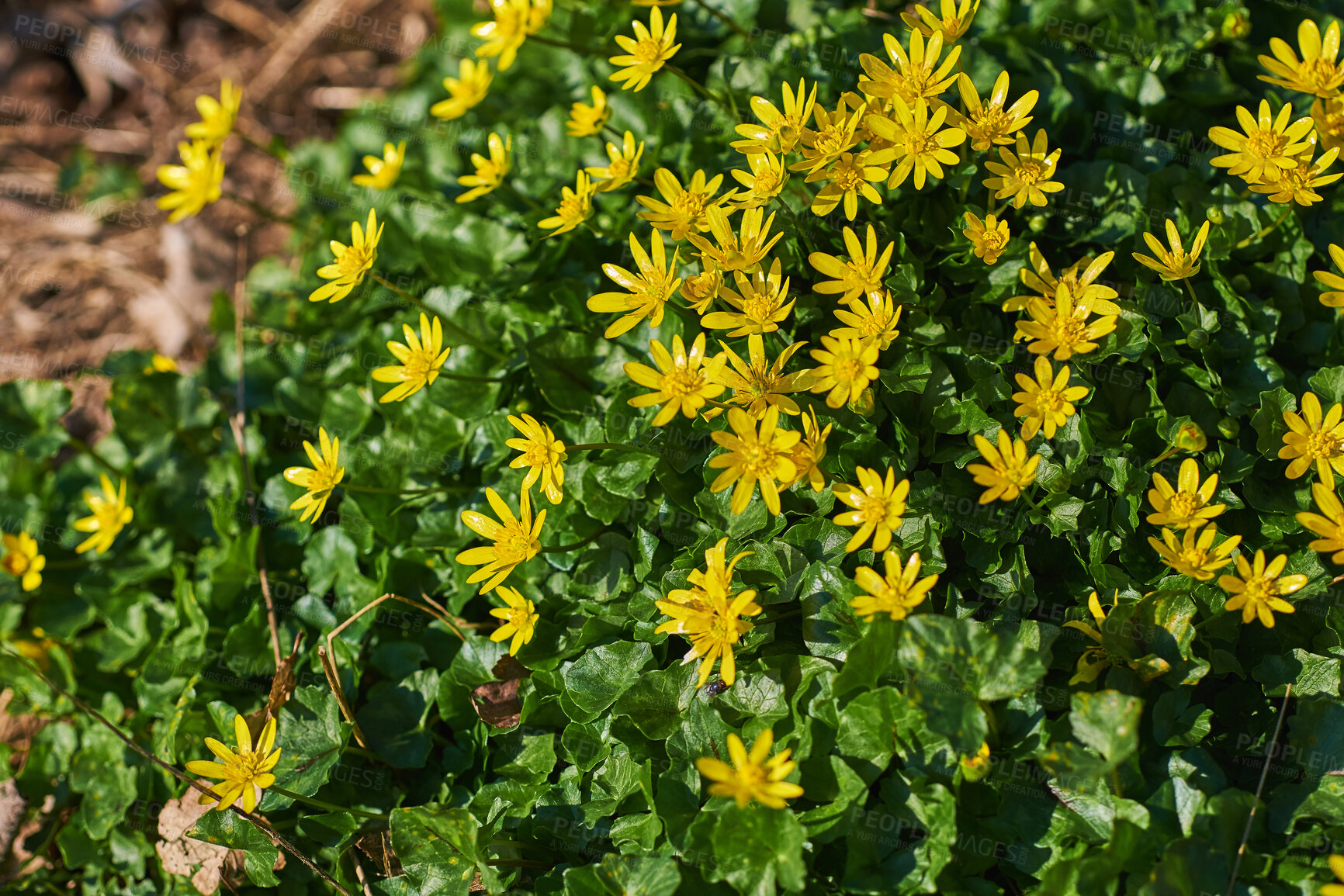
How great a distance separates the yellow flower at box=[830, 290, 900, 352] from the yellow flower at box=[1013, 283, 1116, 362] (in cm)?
31

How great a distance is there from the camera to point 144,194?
189 inches

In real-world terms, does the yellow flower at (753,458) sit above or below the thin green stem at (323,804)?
above

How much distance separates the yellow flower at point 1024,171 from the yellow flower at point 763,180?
0.49 metres

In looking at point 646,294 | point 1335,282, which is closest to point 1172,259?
point 1335,282

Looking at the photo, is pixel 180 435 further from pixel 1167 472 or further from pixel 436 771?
pixel 1167 472

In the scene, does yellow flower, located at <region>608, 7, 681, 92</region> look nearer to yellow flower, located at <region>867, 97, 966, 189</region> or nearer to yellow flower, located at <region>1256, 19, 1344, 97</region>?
yellow flower, located at <region>867, 97, 966, 189</region>

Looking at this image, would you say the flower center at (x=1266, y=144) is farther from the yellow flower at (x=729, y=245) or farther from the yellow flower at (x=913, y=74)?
the yellow flower at (x=729, y=245)

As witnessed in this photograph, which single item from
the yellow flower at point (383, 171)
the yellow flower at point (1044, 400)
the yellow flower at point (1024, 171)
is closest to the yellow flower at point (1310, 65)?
the yellow flower at point (1024, 171)

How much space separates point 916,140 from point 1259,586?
1205mm

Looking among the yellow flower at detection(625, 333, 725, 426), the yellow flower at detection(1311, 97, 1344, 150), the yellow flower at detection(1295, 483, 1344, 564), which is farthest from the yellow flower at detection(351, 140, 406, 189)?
the yellow flower at detection(1295, 483, 1344, 564)

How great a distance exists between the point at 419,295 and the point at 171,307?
179cm

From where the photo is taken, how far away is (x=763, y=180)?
6.97ft

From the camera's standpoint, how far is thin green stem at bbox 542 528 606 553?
2.36 metres

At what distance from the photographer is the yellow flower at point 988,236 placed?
Result: 7.15ft
